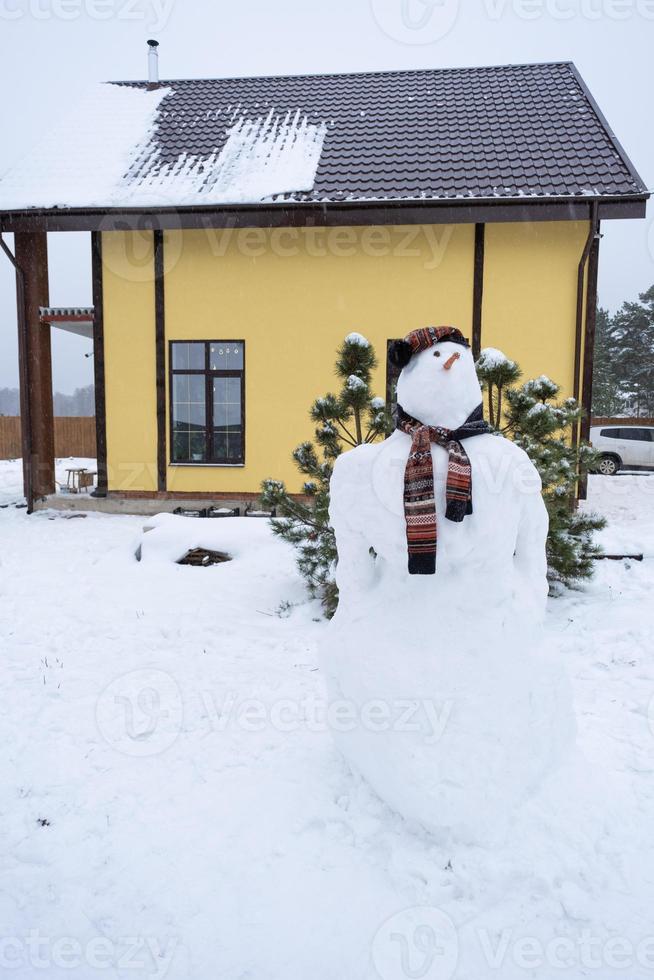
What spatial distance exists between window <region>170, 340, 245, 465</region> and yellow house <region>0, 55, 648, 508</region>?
2 centimetres

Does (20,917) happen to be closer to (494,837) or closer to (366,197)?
(494,837)

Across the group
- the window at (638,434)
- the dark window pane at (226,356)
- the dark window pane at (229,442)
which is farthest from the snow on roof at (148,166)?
the window at (638,434)

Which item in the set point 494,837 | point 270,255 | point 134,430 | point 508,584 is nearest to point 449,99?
point 270,255

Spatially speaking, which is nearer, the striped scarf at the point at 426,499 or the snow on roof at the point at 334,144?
the striped scarf at the point at 426,499

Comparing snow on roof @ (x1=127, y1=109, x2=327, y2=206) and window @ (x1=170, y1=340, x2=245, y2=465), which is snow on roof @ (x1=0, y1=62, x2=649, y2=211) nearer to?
snow on roof @ (x1=127, y1=109, x2=327, y2=206)


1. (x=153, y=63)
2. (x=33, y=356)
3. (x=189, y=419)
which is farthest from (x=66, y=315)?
(x=153, y=63)

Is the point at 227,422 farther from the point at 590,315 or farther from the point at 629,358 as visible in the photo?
the point at 629,358

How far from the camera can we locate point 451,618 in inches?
89.8

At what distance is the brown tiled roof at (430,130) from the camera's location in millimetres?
7887

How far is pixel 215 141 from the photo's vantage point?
955cm

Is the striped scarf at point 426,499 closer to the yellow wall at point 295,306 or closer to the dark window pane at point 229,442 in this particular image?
the yellow wall at point 295,306

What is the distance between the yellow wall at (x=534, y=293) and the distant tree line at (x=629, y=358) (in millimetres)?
22378

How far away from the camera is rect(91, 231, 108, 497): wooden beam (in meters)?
8.66

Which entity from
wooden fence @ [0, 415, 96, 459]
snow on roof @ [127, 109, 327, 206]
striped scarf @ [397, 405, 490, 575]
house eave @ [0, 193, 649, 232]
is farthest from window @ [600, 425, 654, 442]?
wooden fence @ [0, 415, 96, 459]
